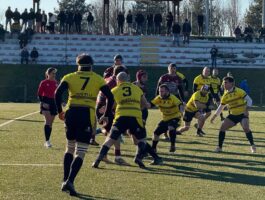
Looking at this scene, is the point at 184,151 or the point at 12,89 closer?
the point at 184,151

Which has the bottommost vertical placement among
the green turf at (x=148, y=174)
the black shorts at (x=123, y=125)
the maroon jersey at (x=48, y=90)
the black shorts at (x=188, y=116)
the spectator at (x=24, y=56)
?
the green turf at (x=148, y=174)

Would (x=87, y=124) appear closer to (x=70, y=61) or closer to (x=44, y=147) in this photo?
(x=44, y=147)

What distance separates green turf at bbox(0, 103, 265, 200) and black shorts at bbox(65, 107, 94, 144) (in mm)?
795

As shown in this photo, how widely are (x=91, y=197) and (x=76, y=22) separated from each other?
38.4 meters

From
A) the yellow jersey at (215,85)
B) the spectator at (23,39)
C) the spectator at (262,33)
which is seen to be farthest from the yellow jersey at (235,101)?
the spectator at (262,33)

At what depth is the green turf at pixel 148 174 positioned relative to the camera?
1031 cm

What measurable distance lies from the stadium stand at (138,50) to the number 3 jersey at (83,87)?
36955 millimetres

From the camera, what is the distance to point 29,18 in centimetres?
4716

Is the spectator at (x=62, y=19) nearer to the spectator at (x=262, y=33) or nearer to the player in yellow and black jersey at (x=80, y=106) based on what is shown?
the spectator at (x=262, y=33)

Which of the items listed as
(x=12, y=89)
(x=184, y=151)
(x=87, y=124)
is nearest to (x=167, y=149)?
(x=184, y=151)

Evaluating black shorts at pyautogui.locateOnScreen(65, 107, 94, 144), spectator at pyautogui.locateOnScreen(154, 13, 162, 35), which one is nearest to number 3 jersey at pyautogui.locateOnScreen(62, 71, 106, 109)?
black shorts at pyautogui.locateOnScreen(65, 107, 94, 144)

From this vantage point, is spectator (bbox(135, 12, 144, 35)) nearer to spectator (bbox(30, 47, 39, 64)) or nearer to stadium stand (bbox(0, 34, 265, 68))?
stadium stand (bbox(0, 34, 265, 68))

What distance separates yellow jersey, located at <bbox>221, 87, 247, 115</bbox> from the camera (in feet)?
51.0

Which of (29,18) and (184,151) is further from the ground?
(29,18)
